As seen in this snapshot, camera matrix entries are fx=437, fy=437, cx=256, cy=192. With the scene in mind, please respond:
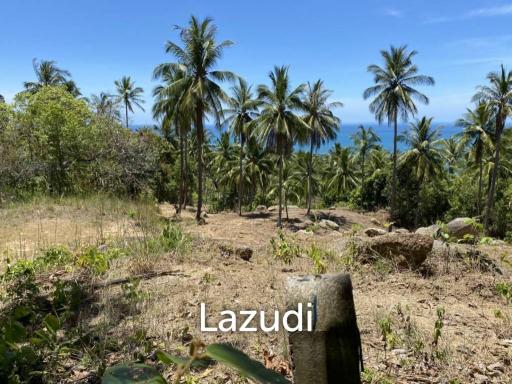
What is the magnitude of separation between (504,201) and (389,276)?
112 feet

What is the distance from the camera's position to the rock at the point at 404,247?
618 cm

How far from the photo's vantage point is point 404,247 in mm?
6242

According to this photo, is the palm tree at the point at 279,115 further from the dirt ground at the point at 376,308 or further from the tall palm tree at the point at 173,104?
the dirt ground at the point at 376,308

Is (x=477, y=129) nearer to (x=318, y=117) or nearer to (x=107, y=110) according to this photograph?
(x=318, y=117)

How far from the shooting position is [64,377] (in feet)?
10.0

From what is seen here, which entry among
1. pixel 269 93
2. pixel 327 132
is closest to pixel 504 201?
pixel 327 132

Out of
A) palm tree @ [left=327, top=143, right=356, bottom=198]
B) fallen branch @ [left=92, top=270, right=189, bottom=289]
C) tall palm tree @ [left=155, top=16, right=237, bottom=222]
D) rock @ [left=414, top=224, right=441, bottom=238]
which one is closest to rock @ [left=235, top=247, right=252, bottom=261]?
fallen branch @ [left=92, top=270, right=189, bottom=289]

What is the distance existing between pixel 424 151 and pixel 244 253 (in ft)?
112

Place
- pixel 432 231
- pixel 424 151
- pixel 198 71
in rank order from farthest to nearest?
pixel 424 151 → pixel 198 71 → pixel 432 231

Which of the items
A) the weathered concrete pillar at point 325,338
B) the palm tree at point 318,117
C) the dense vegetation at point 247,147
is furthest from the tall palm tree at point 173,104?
the weathered concrete pillar at point 325,338

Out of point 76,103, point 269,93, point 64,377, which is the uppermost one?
point 269,93

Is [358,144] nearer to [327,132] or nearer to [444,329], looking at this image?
[327,132]

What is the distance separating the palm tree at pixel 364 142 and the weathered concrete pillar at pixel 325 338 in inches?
1791

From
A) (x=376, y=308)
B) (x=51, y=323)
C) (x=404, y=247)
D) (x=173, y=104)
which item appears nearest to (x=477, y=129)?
(x=173, y=104)
